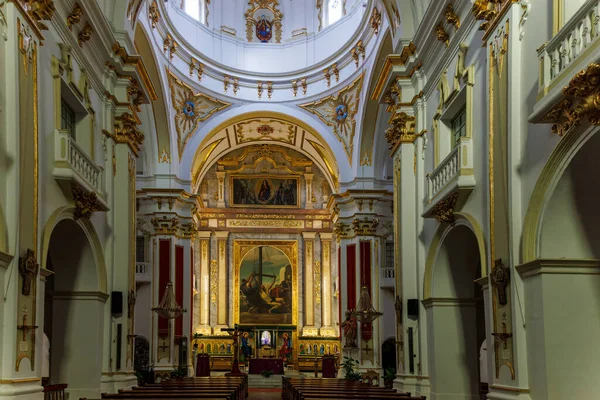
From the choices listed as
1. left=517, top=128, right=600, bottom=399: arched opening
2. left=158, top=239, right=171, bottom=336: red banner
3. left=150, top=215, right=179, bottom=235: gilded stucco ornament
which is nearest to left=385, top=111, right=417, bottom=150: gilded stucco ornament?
left=517, top=128, right=600, bottom=399: arched opening

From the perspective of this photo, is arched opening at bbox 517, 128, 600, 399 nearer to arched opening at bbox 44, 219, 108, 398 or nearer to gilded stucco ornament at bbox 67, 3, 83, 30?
gilded stucco ornament at bbox 67, 3, 83, 30

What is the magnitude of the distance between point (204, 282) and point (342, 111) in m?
9.41

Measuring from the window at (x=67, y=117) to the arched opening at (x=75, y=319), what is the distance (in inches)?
71.6

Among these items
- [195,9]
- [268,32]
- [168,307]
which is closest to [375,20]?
[268,32]

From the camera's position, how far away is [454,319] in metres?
13.0

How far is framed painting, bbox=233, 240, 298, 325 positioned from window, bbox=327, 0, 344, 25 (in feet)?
30.8

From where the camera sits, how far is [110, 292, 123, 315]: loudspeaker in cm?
1384

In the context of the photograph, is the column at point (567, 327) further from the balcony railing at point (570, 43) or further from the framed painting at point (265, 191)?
the framed painting at point (265, 191)

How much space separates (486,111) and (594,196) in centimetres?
247

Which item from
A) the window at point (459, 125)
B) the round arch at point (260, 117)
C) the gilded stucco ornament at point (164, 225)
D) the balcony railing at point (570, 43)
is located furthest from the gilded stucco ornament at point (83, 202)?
the round arch at point (260, 117)

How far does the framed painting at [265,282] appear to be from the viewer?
29688 mm

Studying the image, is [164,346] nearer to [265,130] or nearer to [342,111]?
[265,130]

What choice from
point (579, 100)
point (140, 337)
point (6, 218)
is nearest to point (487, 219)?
point (579, 100)

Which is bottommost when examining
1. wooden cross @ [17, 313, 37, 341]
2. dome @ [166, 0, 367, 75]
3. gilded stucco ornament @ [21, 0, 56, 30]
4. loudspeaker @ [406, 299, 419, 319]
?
wooden cross @ [17, 313, 37, 341]
